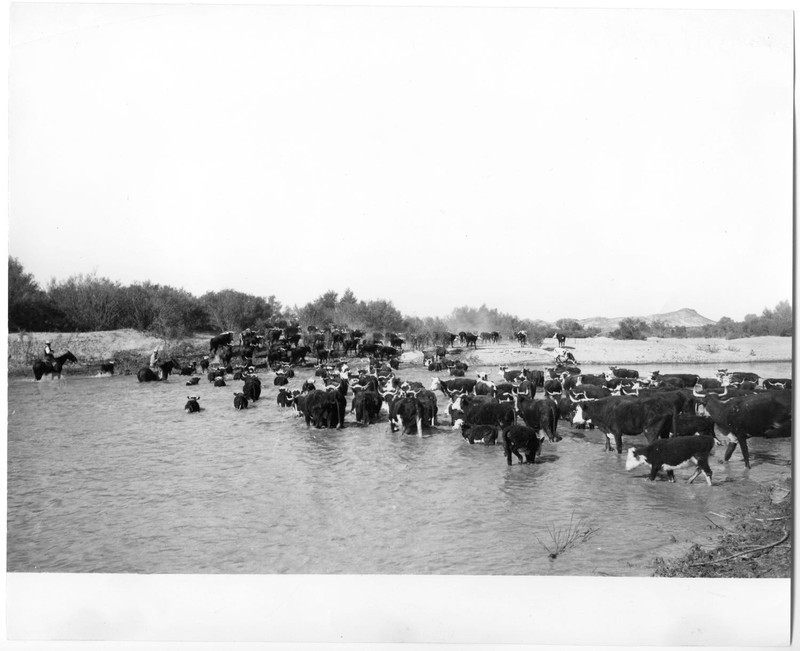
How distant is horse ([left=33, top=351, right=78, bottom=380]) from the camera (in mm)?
4836

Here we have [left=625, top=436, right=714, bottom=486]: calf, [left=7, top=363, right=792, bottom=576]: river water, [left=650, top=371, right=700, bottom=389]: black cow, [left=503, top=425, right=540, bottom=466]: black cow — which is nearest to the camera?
[left=7, top=363, right=792, bottom=576]: river water

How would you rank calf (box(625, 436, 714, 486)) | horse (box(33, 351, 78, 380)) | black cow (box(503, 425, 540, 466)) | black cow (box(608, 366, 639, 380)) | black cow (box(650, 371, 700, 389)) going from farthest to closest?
black cow (box(608, 366, 639, 380)) → black cow (box(650, 371, 700, 389)) → horse (box(33, 351, 78, 380)) → black cow (box(503, 425, 540, 466)) → calf (box(625, 436, 714, 486))

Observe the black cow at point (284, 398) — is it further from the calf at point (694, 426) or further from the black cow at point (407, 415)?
the calf at point (694, 426)

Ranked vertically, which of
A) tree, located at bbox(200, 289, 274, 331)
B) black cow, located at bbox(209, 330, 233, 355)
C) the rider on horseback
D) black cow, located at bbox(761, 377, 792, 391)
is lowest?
black cow, located at bbox(761, 377, 792, 391)

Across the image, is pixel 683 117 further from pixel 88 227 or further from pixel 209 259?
pixel 88 227

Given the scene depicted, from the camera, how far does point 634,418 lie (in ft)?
16.0

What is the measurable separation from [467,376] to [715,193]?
102 inches

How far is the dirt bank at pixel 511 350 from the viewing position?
15.6 ft

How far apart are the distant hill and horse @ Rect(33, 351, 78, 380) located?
4436mm

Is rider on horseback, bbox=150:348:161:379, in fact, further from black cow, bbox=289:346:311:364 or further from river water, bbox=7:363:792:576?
black cow, bbox=289:346:311:364

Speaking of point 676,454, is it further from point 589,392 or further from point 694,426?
point 589,392

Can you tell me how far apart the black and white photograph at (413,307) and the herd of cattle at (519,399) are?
32 mm

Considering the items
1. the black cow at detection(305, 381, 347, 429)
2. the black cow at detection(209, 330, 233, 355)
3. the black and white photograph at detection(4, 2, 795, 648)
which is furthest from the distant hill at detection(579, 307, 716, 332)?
the black cow at detection(209, 330, 233, 355)

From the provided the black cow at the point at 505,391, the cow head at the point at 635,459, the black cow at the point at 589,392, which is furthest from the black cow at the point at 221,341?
the cow head at the point at 635,459
